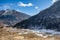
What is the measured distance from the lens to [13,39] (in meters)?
53.0

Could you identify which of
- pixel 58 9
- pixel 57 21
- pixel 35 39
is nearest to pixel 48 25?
pixel 57 21

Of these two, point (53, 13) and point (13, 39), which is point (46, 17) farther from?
point (13, 39)

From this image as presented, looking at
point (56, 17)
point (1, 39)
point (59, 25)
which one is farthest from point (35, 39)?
point (56, 17)

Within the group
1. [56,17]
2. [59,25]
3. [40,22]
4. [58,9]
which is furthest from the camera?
[58,9]

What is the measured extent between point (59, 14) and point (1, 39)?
432 ft

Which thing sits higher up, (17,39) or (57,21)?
(57,21)

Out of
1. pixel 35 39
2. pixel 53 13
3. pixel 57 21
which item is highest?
pixel 53 13

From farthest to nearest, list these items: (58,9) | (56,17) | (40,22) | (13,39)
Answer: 1. (58,9)
2. (40,22)
3. (56,17)
4. (13,39)

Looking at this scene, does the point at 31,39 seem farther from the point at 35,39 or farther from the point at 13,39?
the point at 13,39

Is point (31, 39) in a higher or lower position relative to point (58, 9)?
lower

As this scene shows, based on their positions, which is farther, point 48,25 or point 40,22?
point 40,22

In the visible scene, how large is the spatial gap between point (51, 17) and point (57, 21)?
43.6 feet

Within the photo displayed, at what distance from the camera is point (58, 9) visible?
654 ft

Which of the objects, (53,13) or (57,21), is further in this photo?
(53,13)
